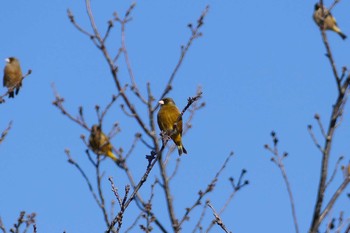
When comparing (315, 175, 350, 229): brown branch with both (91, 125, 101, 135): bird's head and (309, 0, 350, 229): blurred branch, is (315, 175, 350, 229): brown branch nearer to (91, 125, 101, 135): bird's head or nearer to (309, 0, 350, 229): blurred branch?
(309, 0, 350, 229): blurred branch

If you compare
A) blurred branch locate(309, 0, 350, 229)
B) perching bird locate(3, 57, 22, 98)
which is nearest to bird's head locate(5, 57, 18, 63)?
perching bird locate(3, 57, 22, 98)

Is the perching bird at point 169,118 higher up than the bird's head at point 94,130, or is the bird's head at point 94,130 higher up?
the perching bird at point 169,118

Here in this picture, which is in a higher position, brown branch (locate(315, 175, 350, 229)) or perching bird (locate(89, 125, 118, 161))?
perching bird (locate(89, 125, 118, 161))

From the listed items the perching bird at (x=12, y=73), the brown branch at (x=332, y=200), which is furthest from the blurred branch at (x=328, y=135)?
the perching bird at (x=12, y=73)

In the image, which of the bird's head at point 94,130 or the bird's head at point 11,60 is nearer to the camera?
the bird's head at point 94,130

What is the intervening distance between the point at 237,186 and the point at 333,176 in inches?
34.7

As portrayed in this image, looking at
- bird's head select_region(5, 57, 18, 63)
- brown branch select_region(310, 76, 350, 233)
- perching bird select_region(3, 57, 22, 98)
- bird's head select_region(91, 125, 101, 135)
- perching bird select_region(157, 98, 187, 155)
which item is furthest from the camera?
bird's head select_region(5, 57, 18, 63)

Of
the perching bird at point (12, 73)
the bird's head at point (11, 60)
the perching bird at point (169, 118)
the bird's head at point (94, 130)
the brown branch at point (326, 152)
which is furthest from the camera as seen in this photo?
the bird's head at point (11, 60)

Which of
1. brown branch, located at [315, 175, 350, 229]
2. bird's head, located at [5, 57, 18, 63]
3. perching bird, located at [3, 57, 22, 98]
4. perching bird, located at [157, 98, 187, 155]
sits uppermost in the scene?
bird's head, located at [5, 57, 18, 63]

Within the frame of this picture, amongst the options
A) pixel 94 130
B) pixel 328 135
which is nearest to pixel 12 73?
pixel 94 130

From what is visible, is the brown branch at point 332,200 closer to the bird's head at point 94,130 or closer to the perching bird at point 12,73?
the bird's head at point 94,130

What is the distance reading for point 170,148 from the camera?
4.48 meters

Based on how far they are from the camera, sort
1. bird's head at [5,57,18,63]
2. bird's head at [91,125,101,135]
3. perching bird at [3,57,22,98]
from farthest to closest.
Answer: bird's head at [5,57,18,63] → perching bird at [3,57,22,98] → bird's head at [91,125,101,135]

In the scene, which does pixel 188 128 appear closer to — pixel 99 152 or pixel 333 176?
pixel 99 152
